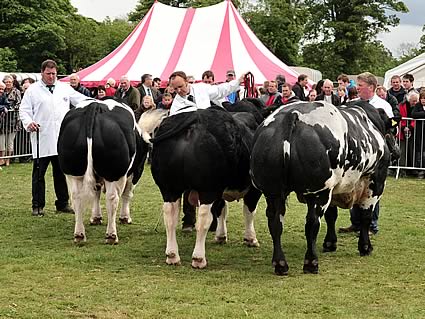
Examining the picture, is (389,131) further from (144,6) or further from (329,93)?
(144,6)

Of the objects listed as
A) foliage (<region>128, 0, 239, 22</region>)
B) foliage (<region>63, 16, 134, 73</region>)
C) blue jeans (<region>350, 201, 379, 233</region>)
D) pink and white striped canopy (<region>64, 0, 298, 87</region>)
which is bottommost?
blue jeans (<region>350, 201, 379, 233</region>)

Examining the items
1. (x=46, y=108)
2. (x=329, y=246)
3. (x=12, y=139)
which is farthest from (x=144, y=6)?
(x=329, y=246)

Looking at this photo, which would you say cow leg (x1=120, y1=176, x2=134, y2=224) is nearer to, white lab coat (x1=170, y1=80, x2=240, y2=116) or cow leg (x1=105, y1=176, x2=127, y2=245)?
cow leg (x1=105, y1=176, x2=127, y2=245)

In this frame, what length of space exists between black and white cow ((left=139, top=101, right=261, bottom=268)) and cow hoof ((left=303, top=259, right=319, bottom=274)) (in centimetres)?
107

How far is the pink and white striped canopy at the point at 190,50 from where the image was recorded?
20.9 m

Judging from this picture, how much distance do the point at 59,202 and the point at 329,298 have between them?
5819 mm

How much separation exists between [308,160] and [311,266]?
1.17m

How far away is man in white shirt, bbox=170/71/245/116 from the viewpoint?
8703 mm

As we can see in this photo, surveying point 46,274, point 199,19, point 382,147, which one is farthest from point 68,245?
point 199,19

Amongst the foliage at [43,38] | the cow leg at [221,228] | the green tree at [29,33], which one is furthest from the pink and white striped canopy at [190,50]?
the green tree at [29,33]

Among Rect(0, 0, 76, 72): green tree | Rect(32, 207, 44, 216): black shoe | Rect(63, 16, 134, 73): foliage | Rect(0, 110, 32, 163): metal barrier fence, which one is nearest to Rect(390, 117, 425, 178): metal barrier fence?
Rect(32, 207, 44, 216): black shoe

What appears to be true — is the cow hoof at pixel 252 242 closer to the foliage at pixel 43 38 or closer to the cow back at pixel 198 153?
the cow back at pixel 198 153

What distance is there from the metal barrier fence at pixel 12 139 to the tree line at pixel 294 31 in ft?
102

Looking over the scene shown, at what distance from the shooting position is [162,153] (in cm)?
780
